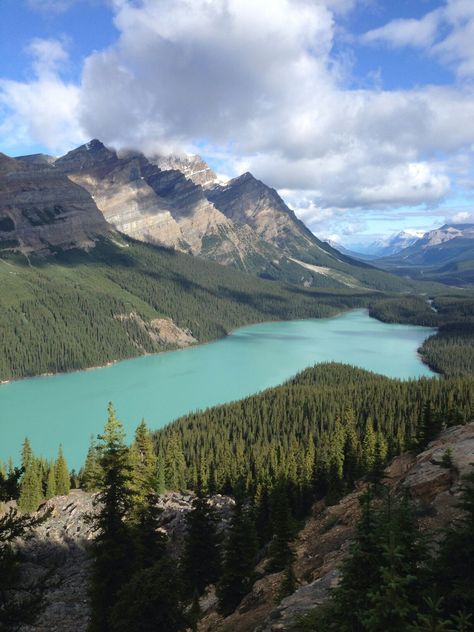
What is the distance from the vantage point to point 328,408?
10962 centimetres

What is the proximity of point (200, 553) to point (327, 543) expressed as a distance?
427 inches

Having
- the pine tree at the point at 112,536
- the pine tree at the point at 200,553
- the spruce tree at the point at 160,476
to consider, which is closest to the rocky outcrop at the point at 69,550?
the spruce tree at the point at 160,476

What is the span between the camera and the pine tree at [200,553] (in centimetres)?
3634

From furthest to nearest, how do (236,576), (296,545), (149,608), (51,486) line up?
(51,486) < (296,545) < (236,576) < (149,608)

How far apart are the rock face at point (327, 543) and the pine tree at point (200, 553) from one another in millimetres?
5923

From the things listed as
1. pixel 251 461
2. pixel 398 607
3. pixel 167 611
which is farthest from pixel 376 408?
pixel 398 607

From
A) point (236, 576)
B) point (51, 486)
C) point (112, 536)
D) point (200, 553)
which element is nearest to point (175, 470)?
point (51, 486)

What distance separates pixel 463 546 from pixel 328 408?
99063 mm

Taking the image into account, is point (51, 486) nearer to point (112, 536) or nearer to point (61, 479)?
point (61, 479)

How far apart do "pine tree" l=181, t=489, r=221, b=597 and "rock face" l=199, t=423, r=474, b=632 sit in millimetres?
5923

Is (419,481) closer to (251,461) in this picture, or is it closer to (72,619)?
(72,619)

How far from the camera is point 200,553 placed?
121 feet

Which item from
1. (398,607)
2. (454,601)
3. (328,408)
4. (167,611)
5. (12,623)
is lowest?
(328,408)

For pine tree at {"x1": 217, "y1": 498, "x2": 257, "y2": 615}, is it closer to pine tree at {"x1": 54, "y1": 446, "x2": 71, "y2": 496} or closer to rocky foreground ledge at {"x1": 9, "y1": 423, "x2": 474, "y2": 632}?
rocky foreground ledge at {"x1": 9, "y1": 423, "x2": 474, "y2": 632}
